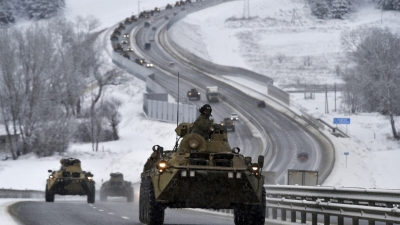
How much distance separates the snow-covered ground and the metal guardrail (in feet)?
126

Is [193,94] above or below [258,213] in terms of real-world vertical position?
above

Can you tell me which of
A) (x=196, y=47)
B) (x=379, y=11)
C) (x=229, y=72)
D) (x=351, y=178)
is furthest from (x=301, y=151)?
(x=379, y=11)

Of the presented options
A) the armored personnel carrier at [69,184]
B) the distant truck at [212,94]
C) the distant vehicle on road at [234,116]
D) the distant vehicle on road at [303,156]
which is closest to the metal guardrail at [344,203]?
the armored personnel carrier at [69,184]

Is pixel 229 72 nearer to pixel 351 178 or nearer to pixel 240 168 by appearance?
pixel 351 178

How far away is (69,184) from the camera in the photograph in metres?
36.8

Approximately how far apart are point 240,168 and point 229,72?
4079 inches

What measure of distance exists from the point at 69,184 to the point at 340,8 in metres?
147

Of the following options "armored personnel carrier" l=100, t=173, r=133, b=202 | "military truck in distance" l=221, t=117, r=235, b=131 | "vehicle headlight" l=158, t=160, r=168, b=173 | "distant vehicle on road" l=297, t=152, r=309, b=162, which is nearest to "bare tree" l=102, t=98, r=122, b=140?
"military truck in distance" l=221, t=117, r=235, b=131

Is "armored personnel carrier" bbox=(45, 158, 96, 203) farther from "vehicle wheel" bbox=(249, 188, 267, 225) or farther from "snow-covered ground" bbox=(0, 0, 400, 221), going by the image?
"snow-covered ground" bbox=(0, 0, 400, 221)

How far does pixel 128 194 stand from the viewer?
4488 centimetres

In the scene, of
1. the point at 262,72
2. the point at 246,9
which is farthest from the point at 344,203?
the point at 246,9

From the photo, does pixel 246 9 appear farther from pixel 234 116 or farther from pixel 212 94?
pixel 234 116

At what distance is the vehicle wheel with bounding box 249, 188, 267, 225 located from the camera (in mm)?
17672

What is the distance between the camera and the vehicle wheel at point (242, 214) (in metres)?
17.8
